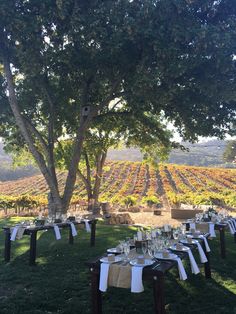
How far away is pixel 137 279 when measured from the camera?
438 cm

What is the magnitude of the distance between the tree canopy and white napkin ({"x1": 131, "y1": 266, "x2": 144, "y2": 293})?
668cm

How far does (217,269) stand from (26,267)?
4166mm

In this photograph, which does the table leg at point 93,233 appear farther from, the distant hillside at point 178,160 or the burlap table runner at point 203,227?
the distant hillside at point 178,160

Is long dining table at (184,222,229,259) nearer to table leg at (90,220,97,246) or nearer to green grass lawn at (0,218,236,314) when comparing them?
green grass lawn at (0,218,236,314)

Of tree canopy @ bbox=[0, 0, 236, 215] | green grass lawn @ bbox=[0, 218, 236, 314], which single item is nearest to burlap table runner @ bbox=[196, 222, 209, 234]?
green grass lawn @ bbox=[0, 218, 236, 314]

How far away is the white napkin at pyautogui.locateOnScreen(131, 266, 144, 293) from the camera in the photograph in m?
4.34

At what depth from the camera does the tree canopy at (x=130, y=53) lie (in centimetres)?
970

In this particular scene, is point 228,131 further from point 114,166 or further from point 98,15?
point 114,166

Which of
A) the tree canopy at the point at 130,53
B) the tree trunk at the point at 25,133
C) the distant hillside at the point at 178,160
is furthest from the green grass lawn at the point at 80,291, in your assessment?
the distant hillside at the point at 178,160

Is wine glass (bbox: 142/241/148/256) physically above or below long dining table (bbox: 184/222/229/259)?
above

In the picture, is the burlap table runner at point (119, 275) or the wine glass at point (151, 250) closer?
the burlap table runner at point (119, 275)

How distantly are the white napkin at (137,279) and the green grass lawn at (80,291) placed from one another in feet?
3.12

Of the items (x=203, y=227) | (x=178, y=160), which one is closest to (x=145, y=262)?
(x=203, y=227)

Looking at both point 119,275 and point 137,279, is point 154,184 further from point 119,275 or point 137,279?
point 137,279
